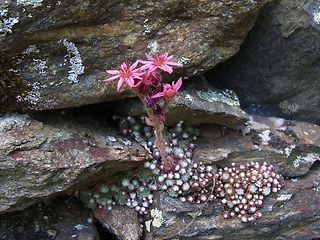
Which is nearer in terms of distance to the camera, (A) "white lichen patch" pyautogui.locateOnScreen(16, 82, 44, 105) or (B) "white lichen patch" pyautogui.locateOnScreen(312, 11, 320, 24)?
(A) "white lichen patch" pyautogui.locateOnScreen(16, 82, 44, 105)

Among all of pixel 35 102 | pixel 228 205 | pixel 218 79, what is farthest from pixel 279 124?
pixel 35 102

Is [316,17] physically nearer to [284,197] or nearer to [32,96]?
[284,197]

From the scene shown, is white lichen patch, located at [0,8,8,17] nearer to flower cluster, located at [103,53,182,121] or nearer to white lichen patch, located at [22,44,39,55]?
white lichen patch, located at [22,44,39,55]

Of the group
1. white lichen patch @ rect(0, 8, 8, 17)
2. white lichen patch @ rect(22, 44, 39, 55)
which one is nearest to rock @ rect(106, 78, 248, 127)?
white lichen patch @ rect(22, 44, 39, 55)

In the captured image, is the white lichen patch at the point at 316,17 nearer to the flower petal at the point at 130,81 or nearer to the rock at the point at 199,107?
the rock at the point at 199,107

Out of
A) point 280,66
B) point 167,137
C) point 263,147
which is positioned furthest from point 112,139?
point 280,66
